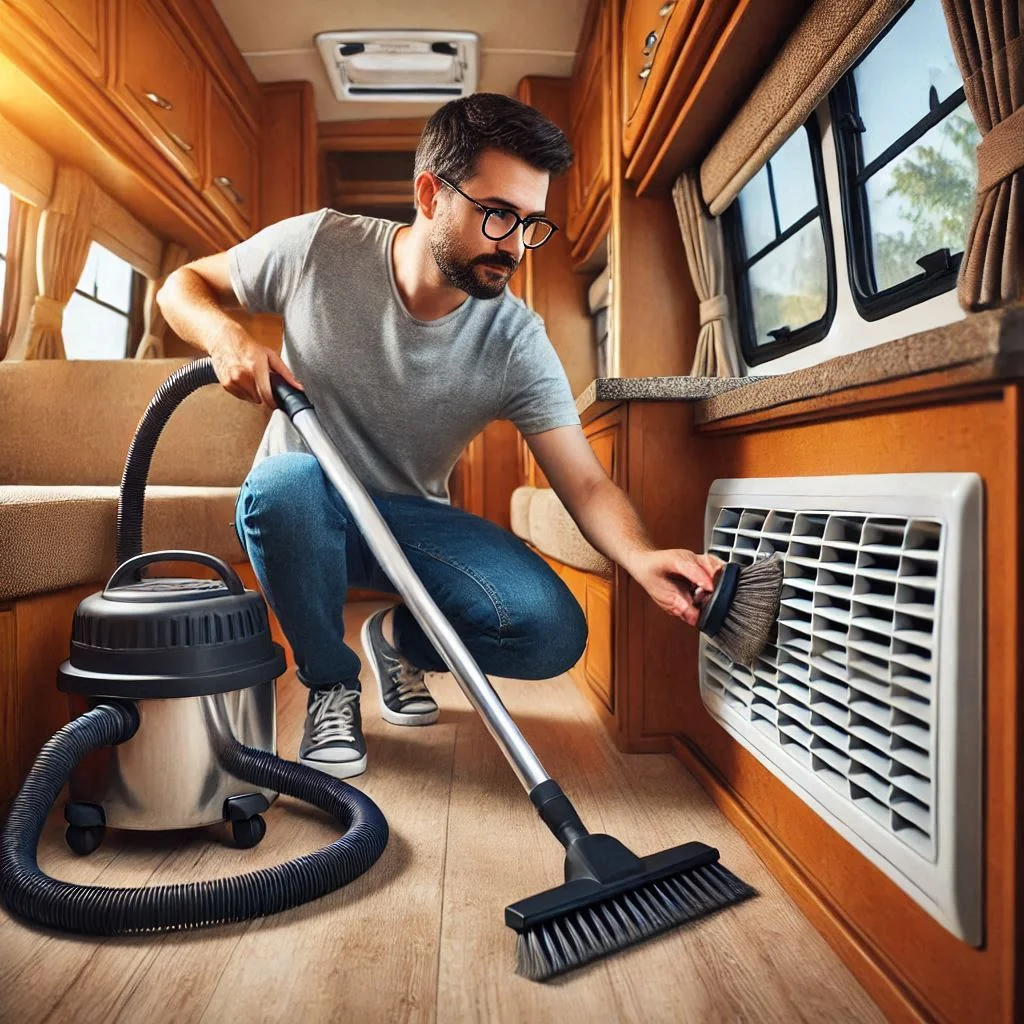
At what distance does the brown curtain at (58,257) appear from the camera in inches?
103

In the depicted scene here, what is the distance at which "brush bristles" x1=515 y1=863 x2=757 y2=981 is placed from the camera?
0.79 m

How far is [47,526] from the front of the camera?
1.21 meters

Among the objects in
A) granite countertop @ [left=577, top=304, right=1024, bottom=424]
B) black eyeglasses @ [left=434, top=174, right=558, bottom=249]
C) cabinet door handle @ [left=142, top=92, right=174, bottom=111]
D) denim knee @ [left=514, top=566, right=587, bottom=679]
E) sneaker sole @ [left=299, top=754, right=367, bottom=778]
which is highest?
cabinet door handle @ [left=142, top=92, right=174, bottom=111]

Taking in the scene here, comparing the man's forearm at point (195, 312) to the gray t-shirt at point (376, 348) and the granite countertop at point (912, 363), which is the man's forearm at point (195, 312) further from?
the granite countertop at point (912, 363)

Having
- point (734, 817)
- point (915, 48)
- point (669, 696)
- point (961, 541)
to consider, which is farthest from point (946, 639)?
point (915, 48)

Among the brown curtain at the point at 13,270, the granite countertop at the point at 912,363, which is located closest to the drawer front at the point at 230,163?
the brown curtain at the point at 13,270

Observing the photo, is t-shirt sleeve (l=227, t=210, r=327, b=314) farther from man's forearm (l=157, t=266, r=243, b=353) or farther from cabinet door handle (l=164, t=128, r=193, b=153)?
cabinet door handle (l=164, t=128, r=193, b=153)

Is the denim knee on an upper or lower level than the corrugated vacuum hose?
upper

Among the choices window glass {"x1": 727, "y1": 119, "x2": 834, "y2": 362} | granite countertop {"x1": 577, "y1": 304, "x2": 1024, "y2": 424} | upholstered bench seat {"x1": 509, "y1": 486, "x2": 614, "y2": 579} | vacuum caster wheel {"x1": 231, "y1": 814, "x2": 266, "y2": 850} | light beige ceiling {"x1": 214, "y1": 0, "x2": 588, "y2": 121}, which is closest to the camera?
granite countertop {"x1": 577, "y1": 304, "x2": 1024, "y2": 424}

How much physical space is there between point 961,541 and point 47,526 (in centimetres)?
121

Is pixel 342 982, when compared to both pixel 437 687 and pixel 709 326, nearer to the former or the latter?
pixel 437 687

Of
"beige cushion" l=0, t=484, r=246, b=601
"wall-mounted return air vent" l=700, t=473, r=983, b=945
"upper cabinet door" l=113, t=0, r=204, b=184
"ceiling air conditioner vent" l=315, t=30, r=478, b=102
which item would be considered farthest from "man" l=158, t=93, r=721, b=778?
"ceiling air conditioner vent" l=315, t=30, r=478, b=102

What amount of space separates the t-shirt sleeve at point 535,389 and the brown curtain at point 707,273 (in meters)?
0.99

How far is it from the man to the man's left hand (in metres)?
0.10
